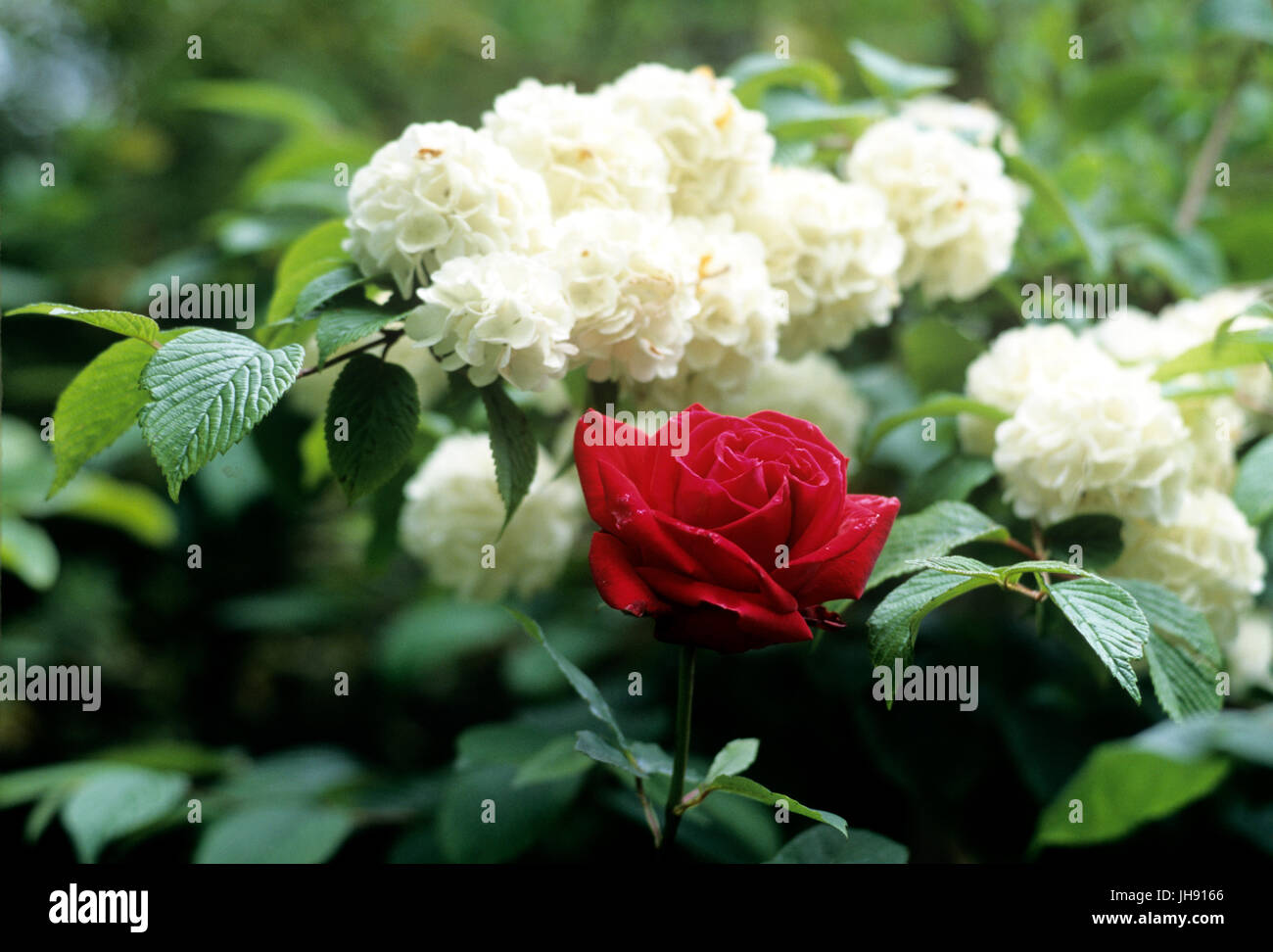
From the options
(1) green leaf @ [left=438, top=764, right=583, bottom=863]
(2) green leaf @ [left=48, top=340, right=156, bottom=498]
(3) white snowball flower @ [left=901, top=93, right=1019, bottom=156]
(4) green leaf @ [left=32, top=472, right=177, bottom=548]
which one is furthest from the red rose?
(4) green leaf @ [left=32, top=472, right=177, bottom=548]

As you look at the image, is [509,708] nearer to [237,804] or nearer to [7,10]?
[237,804]

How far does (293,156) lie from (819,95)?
0.49m

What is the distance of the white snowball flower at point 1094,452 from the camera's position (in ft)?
1.76

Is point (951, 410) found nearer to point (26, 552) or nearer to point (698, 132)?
point (698, 132)

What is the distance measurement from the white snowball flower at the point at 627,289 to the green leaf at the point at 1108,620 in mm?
223

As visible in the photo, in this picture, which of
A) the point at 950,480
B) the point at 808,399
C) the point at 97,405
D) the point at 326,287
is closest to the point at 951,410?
the point at 950,480

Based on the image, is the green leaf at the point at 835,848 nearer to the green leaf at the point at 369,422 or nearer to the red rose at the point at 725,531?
the red rose at the point at 725,531

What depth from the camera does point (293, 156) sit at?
2.96 feet

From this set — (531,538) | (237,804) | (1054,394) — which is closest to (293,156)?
(531,538)

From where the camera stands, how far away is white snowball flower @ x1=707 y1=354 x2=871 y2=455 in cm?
72

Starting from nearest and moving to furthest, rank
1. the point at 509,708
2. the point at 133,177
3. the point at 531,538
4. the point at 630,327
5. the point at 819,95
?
the point at 630,327, the point at 531,538, the point at 819,95, the point at 509,708, the point at 133,177

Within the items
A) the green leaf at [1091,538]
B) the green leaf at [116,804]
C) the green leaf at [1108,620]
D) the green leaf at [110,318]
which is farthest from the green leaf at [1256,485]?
the green leaf at [116,804]

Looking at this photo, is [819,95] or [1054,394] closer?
[1054,394]

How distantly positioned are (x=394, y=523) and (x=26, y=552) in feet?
1.27
